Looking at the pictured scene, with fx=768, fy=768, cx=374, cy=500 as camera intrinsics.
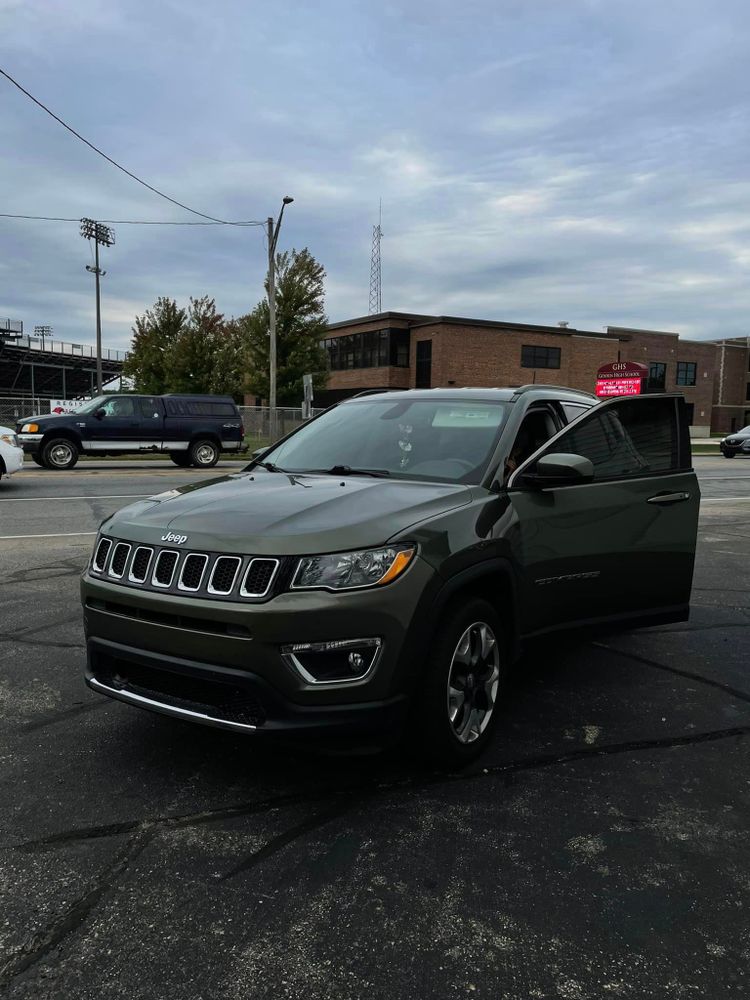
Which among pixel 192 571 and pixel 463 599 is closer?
pixel 192 571

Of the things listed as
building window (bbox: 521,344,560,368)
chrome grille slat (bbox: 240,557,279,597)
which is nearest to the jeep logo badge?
chrome grille slat (bbox: 240,557,279,597)

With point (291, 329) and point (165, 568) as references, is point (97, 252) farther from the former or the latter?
point (165, 568)

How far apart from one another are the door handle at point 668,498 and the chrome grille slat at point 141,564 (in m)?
2.95

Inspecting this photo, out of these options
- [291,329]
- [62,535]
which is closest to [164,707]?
[62,535]

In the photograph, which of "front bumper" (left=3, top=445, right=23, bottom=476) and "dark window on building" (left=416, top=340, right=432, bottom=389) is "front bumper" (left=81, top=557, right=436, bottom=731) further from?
"dark window on building" (left=416, top=340, right=432, bottom=389)

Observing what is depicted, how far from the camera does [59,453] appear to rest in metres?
19.9

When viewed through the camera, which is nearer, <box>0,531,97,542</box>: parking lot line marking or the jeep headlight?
the jeep headlight

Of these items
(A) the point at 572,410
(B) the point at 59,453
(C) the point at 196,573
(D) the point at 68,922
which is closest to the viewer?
(D) the point at 68,922

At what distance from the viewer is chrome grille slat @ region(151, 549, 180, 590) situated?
3.02 m

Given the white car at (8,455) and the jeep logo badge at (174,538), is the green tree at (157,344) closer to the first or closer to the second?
the white car at (8,455)

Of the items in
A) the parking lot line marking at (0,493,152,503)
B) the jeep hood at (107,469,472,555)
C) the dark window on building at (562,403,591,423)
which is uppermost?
the dark window on building at (562,403,591,423)

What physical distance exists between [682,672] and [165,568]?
3.37 meters

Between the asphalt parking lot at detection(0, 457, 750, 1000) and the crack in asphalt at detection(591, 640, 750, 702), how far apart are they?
9cm

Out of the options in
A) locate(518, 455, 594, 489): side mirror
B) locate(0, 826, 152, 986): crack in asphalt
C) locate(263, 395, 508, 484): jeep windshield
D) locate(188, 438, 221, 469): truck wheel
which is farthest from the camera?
locate(188, 438, 221, 469): truck wheel
